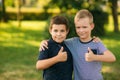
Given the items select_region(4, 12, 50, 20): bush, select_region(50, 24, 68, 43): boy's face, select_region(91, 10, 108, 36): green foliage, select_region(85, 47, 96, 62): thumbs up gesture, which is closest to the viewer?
select_region(85, 47, 96, 62): thumbs up gesture

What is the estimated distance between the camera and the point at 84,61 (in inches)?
146

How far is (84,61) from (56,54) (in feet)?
0.99

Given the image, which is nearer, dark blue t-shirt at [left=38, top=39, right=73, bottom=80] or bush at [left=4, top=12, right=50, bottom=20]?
dark blue t-shirt at [left=38, top=39, right=73, bottom=80]

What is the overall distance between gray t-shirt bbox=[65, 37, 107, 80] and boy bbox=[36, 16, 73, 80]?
0.09 m

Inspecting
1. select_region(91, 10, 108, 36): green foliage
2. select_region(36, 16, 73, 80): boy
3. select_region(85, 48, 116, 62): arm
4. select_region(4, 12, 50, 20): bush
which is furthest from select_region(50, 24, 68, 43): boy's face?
select_region(4, 12, 50, 20): bush

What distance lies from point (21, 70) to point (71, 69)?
5.94 m

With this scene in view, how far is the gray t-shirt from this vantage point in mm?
3709

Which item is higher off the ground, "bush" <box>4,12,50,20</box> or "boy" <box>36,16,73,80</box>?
"boy" <box>36,16,73,80</box>

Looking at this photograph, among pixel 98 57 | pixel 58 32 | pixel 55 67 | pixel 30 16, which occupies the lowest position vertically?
pixel 30 16

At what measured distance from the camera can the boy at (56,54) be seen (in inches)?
143

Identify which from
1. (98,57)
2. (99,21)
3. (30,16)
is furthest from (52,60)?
(30,16)

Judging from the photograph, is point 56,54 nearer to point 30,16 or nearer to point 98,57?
point 98,57

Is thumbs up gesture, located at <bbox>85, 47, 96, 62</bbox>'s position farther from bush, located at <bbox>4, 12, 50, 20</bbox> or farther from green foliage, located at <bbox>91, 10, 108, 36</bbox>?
bush, located at <bbox>4, 12, 50, 20</bbox>

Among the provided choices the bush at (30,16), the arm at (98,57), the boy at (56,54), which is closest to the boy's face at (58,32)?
the boy at (56,54)
